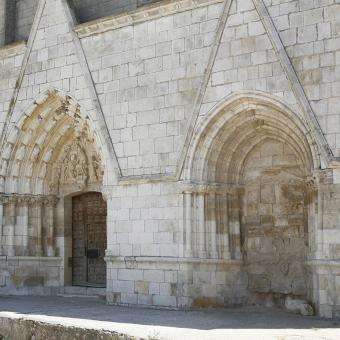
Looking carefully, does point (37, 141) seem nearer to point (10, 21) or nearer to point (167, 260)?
point (10, 21)

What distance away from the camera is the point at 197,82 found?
31.4ft

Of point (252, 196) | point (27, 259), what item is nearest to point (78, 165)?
point (27, 259)

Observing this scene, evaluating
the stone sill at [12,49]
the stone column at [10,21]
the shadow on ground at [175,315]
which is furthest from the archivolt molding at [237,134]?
the stone column at [10,21]

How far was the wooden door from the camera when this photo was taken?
39.1 feet

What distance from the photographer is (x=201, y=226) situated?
9531 mm

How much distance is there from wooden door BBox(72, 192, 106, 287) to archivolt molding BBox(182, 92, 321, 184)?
2998mm

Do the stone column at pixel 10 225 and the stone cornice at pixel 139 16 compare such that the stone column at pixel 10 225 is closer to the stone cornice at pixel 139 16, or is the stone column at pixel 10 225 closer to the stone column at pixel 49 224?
the stone column at pixel 49 224

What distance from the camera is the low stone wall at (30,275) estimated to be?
469 inches

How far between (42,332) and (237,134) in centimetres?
434

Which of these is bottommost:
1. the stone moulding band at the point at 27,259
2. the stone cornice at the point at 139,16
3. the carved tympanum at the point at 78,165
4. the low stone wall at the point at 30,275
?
the low stone wall at the point at 30,275

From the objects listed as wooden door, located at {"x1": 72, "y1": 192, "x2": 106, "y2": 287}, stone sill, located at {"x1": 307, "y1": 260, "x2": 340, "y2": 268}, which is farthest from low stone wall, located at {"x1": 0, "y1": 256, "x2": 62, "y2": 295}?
stone sill, located at {"x1": 307, "y1": 260, "x2": 340, "y2": 268}

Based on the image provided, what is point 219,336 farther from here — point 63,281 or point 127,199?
point 63,281

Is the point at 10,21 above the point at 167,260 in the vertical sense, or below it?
above

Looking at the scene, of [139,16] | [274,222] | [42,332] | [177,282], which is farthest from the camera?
[139,16]
